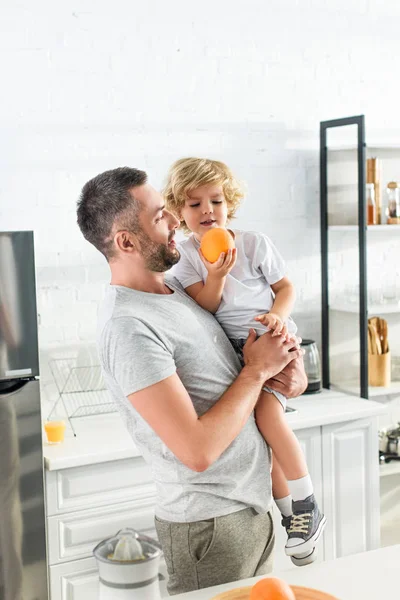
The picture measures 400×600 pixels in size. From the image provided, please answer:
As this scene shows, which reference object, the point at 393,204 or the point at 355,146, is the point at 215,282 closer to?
the point at 355,146

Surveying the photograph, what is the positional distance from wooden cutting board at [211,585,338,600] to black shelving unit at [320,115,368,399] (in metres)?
2.24

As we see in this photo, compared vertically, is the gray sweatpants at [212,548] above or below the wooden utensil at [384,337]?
below

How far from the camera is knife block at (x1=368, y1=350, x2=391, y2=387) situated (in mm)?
3830

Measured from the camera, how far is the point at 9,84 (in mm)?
3209

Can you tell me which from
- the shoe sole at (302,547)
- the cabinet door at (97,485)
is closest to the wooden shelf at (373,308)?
the cabinet door at (97,485)

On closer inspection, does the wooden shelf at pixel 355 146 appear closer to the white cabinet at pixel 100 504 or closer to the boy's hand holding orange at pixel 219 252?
the white cabinet at pixel 100 504

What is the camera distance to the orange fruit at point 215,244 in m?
1.98

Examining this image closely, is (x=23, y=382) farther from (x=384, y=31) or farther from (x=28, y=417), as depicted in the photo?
(x=384, y=31)

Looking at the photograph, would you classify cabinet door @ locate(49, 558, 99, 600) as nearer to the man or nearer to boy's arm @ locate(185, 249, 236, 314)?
the man

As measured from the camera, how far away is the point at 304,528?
2.02 metres

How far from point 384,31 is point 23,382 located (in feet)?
8.56

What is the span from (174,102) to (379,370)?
1.60m

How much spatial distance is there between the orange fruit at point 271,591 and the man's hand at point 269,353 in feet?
1.74

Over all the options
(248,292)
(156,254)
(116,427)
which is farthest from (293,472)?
(116,427)
